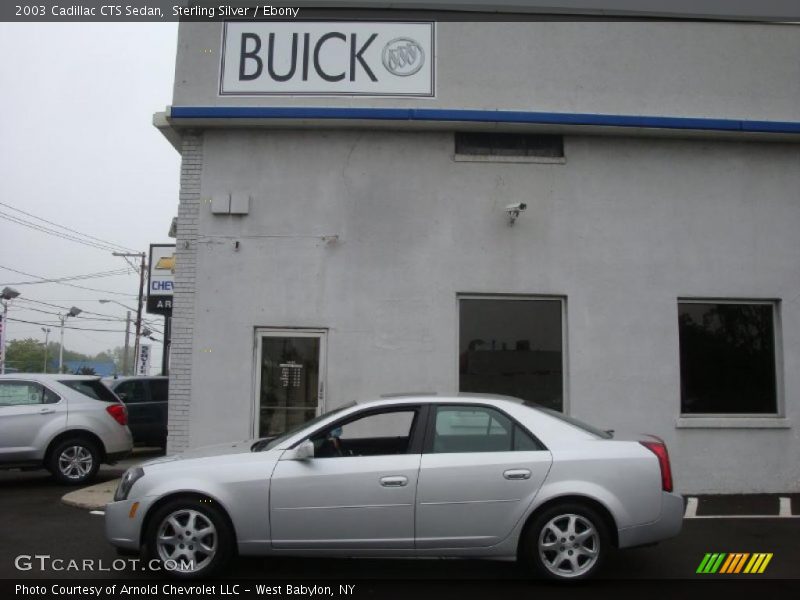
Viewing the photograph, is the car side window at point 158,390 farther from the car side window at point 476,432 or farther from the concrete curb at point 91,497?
the car side window at point 476,432

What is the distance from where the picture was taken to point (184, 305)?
938 centimetres

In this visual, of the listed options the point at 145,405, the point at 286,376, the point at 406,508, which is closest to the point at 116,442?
the point at 286,376

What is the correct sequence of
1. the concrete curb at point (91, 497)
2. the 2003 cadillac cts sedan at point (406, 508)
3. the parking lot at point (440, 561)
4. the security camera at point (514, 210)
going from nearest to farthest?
the 2003 cadillac cts sedan at point (406, 508) → the parking lot at point (440, 561) → the concrete curb at point (91, 497) → the security camera at point (514, 210)

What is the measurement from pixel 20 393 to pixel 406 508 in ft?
24.6

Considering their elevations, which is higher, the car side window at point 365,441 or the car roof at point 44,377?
the car roof at point 44,377

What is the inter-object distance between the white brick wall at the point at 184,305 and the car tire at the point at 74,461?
2079mm

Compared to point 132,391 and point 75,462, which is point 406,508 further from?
point 132,391

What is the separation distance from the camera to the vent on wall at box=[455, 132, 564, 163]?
9.72 m

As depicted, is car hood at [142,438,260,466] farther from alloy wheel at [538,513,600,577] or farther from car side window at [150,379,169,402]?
car side window at [150,379,169,402]

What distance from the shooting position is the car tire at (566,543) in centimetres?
545

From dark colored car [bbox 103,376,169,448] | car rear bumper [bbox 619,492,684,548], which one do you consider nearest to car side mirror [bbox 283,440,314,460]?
car rear bumper [bbox 619,492,684,548]

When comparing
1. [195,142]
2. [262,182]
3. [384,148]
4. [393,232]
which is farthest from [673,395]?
[195,142]

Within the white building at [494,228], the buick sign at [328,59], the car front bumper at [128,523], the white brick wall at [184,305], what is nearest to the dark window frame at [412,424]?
the car front bumper at [128,523]

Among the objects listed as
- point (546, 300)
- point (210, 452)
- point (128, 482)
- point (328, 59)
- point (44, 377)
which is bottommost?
point (128, 482)
